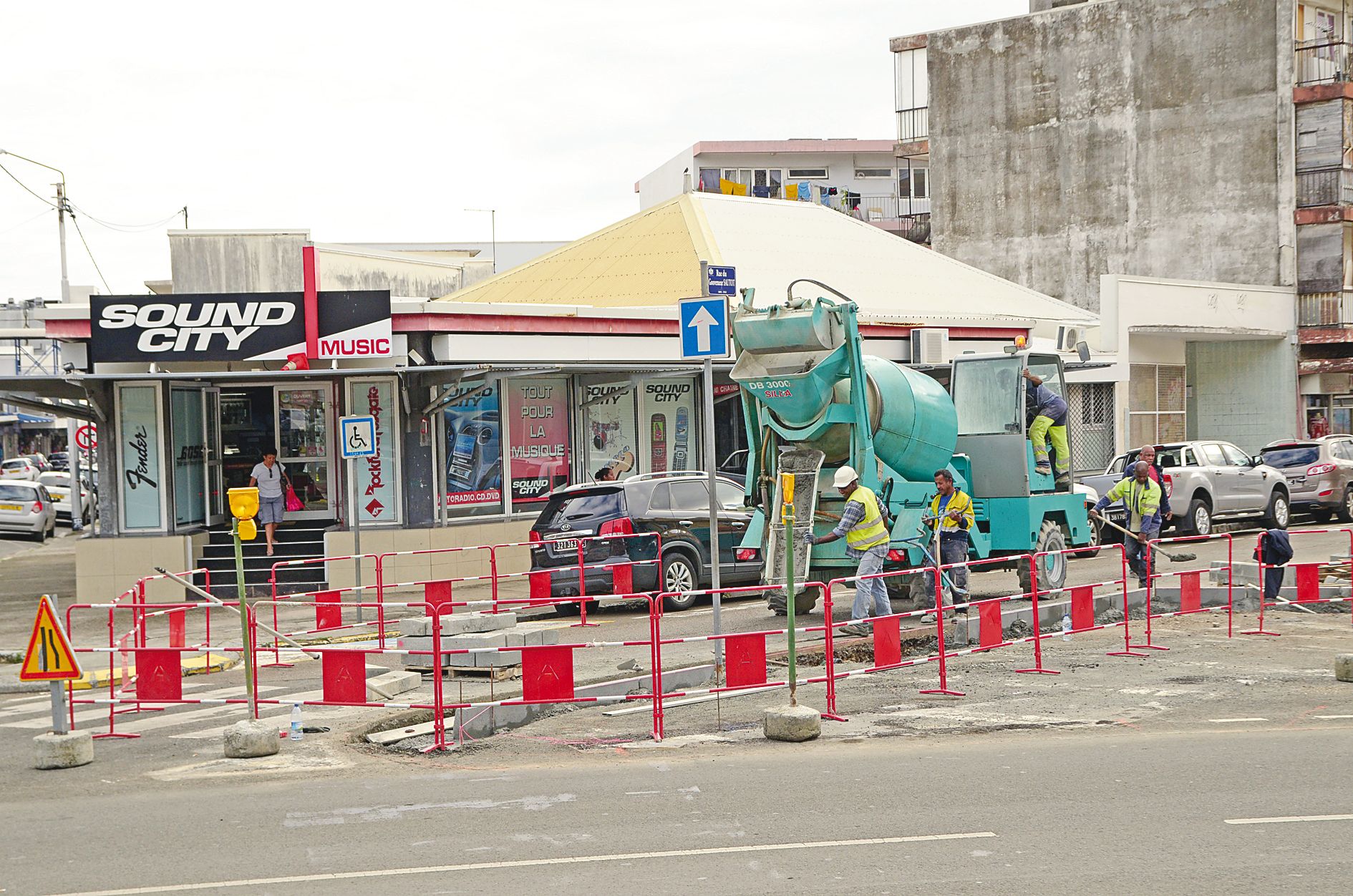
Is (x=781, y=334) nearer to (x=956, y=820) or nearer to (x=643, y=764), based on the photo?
(x=643, y=764)

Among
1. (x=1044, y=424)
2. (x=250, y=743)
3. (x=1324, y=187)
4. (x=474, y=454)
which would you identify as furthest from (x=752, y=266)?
(x=250, y=743)

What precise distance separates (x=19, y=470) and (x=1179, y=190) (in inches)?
1661

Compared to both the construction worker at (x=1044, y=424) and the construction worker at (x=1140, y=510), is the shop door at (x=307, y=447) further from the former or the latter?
the construction worker at (x=1140, y=510)

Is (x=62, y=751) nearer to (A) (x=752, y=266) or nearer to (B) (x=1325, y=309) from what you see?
(A) (x=752, y=266)

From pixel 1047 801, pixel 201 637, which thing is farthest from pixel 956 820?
pixel 201 637

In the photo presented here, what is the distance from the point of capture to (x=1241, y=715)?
36.5 feet

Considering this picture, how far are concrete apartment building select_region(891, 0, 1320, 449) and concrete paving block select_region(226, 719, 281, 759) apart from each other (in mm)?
27896

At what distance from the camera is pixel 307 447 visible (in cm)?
2438

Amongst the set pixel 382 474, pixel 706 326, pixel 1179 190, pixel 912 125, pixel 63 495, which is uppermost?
pixel 912 125

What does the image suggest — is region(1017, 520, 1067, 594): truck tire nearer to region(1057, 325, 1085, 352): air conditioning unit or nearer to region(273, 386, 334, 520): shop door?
region(1057, 325, 1085, 352): air conditioning unit

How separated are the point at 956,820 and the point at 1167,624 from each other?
30.9 ft

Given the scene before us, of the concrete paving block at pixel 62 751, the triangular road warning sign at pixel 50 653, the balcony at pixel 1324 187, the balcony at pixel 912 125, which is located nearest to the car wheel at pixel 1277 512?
the balcony at pixel 1324 187

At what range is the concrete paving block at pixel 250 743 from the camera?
1041 cm

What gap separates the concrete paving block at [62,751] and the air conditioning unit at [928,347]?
807 inches
